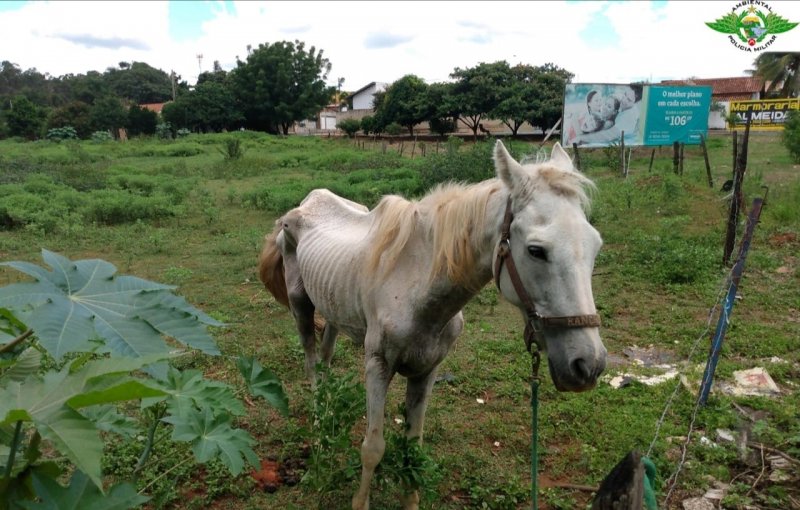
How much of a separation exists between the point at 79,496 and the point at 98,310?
0.35 m

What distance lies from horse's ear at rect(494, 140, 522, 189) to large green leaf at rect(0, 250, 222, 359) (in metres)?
1.21

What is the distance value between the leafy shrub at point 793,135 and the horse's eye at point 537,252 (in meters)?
17.2

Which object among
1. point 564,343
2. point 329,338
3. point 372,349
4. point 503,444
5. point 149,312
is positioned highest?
point 149,312

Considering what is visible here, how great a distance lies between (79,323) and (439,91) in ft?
116

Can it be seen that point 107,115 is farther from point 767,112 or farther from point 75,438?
point 75,438

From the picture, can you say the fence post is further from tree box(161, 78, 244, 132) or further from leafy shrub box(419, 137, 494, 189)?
tree box(161, 78, 244, 132)

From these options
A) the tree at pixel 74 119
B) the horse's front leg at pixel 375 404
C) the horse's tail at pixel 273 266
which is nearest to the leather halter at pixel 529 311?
the horse's front leg at pixel 375 404

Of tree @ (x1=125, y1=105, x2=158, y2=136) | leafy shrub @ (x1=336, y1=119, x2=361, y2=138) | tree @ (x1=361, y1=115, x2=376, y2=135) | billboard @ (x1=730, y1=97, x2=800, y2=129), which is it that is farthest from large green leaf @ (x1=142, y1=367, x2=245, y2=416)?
tree @ (x1=125, y1=105, x2=158, y2=136)

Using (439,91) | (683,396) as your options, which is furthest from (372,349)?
(439,91)

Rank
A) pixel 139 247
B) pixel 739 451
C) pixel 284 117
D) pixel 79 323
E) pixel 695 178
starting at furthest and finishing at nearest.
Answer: pixel 284 117 → pixel 695 178 → pixel 139 247 → pixel 739 451 → pixel 79 323

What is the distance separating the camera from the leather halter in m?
1.76

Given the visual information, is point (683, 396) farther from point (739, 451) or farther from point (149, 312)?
point (149, 312)

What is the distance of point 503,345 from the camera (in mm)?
4973

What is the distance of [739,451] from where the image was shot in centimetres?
323
